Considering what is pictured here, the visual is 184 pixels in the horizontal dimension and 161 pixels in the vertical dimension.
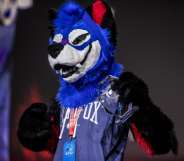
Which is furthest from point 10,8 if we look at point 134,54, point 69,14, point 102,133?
point 102,133

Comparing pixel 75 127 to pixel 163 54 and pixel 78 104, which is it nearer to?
pixel 78 104

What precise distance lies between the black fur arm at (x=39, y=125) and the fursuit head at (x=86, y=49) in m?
0.09

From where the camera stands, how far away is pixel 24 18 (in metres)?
1.93

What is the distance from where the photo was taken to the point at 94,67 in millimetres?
1349

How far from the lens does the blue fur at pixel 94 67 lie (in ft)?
4.43

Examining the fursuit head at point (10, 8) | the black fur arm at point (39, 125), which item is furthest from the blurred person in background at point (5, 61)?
the black fur arm at point (39, 125)

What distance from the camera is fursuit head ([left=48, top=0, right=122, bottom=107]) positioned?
4.41ft

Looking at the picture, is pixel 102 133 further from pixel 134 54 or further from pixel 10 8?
pixel 10 8

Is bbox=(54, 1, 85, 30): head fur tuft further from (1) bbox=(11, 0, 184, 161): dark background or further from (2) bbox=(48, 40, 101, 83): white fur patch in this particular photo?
(1) bbox=(11, 0, 184, 161): dark background

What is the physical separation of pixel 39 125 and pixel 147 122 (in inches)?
12.8

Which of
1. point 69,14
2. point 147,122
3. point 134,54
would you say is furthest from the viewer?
point 134,54

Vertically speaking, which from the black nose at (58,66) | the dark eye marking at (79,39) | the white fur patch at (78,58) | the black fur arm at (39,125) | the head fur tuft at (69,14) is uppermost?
the head fur tuft at (69,14)

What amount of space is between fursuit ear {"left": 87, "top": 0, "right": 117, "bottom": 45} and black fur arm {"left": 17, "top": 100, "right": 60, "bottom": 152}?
0.84 ft

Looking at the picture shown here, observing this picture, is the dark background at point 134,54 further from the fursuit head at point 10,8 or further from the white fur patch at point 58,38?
the white fur patch at point 58,38
